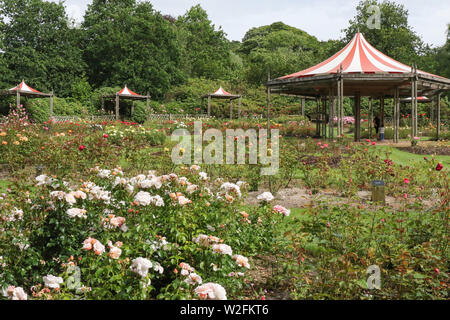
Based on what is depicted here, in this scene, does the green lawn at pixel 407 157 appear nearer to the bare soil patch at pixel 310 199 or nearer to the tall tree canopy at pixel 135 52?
the bare soil patch at pixel 310 199

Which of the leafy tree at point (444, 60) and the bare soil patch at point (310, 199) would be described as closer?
the bare soil patch at point (310, 199)

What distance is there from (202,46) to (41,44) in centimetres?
1612

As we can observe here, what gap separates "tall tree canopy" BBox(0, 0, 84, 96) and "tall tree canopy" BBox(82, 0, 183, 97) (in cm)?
188

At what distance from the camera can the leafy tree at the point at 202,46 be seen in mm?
40000

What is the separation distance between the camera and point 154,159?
7430 millimetres

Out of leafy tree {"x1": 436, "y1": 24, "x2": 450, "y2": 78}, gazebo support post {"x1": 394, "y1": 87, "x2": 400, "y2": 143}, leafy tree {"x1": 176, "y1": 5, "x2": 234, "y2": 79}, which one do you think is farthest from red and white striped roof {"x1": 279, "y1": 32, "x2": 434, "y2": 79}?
leafy tree {"x1": 436, "y1": 24, "x2": 450, "y2": 78}

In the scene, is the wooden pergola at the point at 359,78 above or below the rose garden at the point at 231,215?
above

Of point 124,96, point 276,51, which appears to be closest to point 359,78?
point 124,96

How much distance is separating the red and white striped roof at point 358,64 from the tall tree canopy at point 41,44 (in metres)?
24.4

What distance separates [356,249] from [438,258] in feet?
1.98

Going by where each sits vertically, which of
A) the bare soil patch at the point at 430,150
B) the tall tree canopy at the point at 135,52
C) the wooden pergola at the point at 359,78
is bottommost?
the bare soil patch at the point at 430,150

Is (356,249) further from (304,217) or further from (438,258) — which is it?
(304,217)

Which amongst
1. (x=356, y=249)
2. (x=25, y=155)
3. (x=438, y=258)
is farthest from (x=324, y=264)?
(x=25, y=155)

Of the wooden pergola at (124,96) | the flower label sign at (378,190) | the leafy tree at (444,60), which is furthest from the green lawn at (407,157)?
the leafy tree at (444,60)
